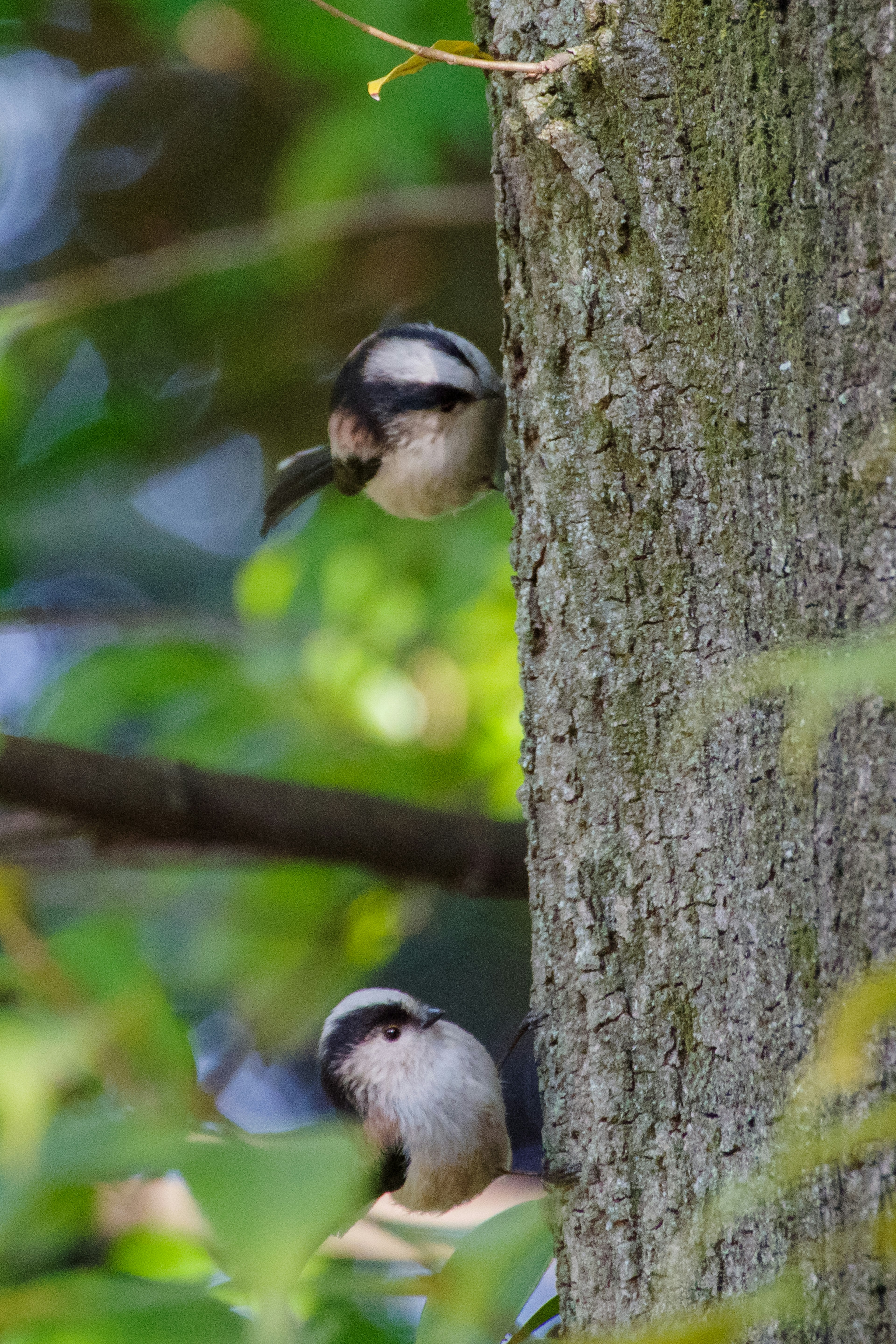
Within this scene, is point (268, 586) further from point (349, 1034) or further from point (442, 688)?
point (349, 1034)

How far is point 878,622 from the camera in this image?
579mm

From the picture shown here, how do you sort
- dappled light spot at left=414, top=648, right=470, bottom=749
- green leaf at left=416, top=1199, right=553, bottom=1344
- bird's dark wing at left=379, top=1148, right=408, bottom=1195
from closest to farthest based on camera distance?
green leaf at left=416, top=1199, right=553, bottom=1344, bird's dark wing at left=379, top=1148, right=408, bottom=1195, dappled light spot at left=414, top=648, right=470, bottom=749

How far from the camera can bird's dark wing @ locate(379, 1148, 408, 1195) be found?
3.14 ft

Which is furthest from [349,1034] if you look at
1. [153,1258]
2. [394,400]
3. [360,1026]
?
[394,400]

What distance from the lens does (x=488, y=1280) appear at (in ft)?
1.46

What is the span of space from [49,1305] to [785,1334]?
34 cm

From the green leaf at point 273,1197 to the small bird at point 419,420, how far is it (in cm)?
89

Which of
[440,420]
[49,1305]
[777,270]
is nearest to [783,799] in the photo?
[777,270]

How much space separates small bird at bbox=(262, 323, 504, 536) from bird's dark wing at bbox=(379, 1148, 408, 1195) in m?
0.58

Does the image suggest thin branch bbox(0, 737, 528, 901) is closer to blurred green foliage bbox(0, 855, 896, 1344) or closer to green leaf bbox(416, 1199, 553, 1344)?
blurred green foliage bbox(0, 855, 896, 1344)

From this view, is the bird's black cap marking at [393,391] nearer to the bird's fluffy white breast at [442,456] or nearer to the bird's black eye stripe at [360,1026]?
the bird's fluffy white breast at [442,456]

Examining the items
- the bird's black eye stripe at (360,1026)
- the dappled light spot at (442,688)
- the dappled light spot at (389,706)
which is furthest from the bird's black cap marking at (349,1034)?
the dappled light spot at (442,688)

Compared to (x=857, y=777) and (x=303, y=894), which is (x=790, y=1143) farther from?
(x=303, y=894)

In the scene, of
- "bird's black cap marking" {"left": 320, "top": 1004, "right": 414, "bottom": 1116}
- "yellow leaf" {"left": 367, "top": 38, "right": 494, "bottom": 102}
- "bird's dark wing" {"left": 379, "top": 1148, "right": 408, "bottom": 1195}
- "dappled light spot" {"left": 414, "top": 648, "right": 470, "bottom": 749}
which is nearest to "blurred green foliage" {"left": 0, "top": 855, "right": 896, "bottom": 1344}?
"bird's dark wing" {"left": 379, "top": 1148, "right": 408, "bottom": 1195}
